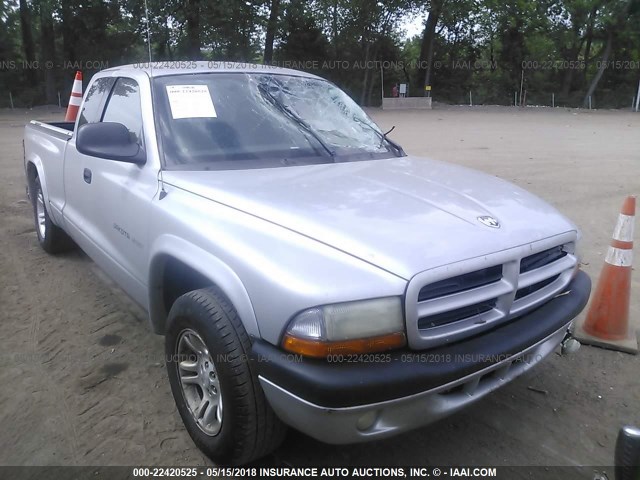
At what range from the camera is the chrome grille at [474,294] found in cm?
195

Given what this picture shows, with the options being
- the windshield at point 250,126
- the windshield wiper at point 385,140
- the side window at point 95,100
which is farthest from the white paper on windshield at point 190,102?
the windshield wiper at point 385,140

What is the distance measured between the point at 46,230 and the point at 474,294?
14.5 ft

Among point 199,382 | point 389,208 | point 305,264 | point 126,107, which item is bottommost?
point 199,382

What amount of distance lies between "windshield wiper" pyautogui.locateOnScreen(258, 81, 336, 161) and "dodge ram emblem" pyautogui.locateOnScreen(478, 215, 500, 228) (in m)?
1.11

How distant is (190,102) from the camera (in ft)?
10.0

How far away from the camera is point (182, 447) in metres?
2.56

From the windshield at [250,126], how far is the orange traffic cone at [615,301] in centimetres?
157

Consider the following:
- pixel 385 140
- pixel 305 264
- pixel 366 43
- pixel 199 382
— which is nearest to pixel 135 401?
pixel 199 382

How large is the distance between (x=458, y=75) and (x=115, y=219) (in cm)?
3709

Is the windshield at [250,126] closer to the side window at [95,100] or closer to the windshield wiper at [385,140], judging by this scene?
the windshield wiper at [385,140]

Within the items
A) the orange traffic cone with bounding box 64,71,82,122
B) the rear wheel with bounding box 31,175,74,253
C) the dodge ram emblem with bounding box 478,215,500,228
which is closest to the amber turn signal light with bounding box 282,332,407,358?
the dodge ram emblem with bounding box 478,215,500,228

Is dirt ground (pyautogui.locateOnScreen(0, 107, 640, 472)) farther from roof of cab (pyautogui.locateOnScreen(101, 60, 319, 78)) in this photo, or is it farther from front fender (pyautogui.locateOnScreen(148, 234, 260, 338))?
roof of cab (pyautogui.locateOnScreen(101, 60, 319, 78))

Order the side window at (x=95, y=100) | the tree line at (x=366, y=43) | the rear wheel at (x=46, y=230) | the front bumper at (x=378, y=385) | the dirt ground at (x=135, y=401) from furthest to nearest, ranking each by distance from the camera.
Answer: the tree line at (x=366, y=43)
the rear wheel at (x=46, y=230)
the side window at (x=95, y=100)
the dirt ground at (x=135, y=401)
the front bumper at (x=378, y=385)

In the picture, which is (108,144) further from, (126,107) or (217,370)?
(217,370)
